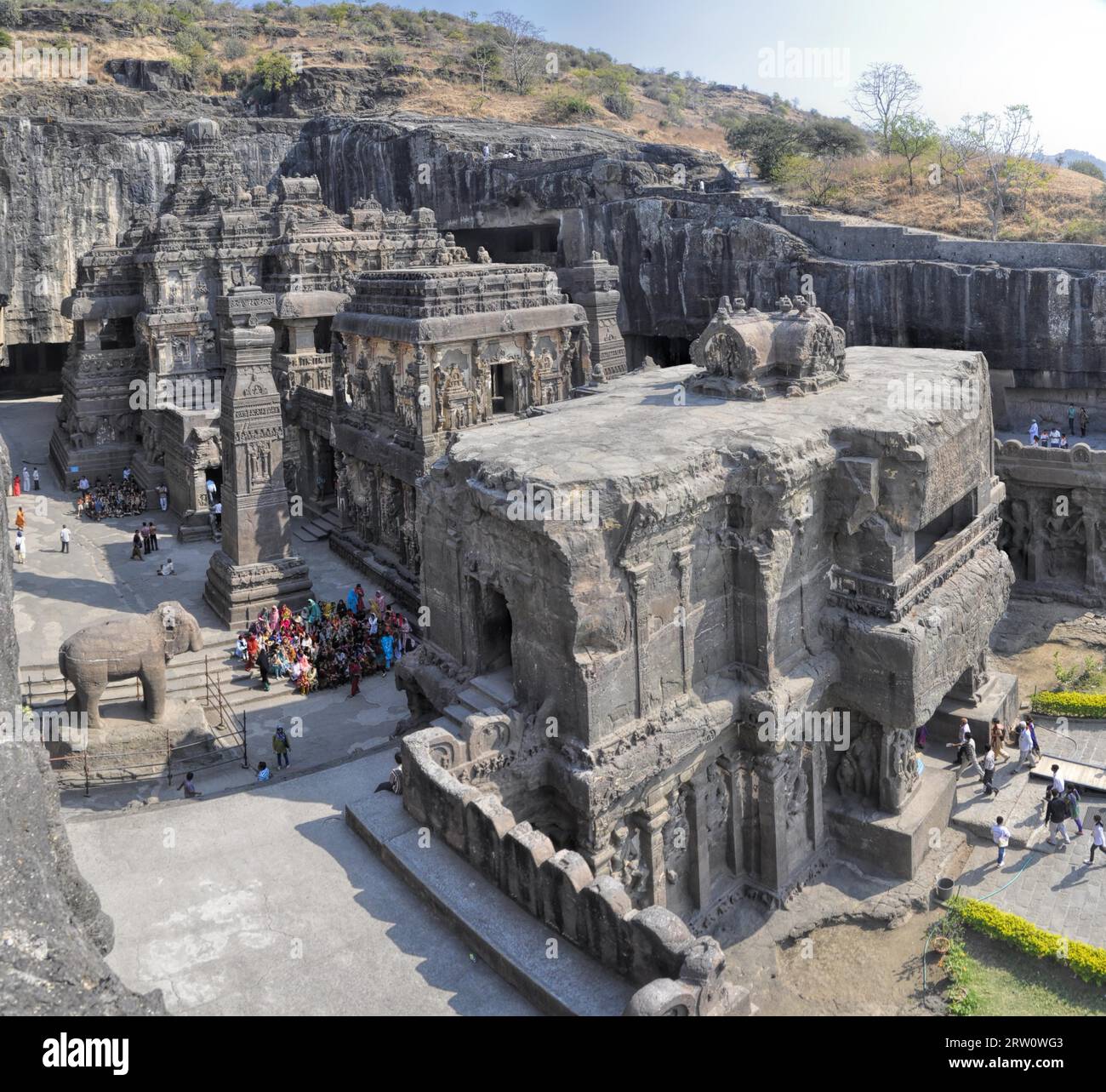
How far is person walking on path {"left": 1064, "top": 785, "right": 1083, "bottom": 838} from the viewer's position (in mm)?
13984

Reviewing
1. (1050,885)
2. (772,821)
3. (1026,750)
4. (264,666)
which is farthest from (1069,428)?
(264,666)

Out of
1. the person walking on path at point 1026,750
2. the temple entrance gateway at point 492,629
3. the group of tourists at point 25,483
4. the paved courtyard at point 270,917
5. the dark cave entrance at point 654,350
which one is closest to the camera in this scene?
the paved courtyard at point 270,917

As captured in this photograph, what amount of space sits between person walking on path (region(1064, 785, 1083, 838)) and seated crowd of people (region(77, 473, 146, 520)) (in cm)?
2163

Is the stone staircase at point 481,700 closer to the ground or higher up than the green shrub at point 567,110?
closer to the ground

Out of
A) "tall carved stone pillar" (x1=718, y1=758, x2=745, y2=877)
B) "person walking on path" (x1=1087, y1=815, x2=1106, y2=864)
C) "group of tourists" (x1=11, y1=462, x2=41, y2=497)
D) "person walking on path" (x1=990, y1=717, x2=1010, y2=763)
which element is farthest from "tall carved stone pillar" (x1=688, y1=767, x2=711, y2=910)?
"group of tourists" (x1=11, y1=462, x2=41, y2=497)

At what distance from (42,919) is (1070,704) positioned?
16.8 metres

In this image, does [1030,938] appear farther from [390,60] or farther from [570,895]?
[390,60]

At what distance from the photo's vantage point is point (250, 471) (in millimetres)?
19000

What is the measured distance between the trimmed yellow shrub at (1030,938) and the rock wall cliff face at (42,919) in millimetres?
10833

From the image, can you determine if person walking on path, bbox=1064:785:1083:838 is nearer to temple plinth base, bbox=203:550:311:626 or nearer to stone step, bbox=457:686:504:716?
stone step, bbox=457:686:504:716

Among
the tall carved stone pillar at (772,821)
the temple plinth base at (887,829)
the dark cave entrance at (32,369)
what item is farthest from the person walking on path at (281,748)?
the dark cave entrance at (32,369)

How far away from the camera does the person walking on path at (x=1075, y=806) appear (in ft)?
45.9

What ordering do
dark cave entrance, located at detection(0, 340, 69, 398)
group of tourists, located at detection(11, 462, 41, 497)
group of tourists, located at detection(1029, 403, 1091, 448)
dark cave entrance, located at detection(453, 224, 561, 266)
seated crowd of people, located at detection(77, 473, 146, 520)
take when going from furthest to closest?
dark cave entrance, located at detection(0, 340, 69, 398)
dark cave entrance, located at detection(453, 224, 561, 266)
group of tourists, located at detection(11, 462, 41, 497)
seated crowd of people, located at detection(77, 473, 146, 520)
group of tourists, located at detection(1029, 403, 1091, 448)

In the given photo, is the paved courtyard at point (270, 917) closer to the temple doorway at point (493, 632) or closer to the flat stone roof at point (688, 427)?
the temple doorway at point (493, 632)
